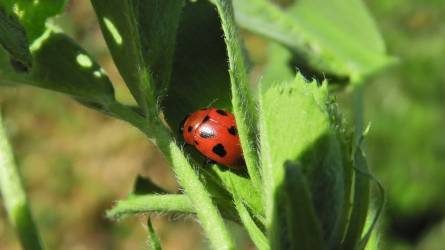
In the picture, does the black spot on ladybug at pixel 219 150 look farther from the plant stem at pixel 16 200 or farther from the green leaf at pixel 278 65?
the green leaf at pixel 278 65

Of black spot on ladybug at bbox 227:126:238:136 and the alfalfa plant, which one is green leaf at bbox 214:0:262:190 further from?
black spot on ladybug at bbox 227:126:238:136

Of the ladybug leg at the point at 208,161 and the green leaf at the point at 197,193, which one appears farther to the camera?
the ladybug leg at the point at 208,161

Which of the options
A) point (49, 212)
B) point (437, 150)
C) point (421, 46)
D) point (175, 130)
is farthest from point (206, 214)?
point (49, 212)

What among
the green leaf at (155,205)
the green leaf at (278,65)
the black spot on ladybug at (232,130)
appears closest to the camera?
the green leaf at (155,205)

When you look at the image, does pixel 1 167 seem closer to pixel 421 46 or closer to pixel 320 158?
pixel 320 158

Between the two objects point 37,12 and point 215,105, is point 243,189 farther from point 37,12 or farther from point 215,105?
point 37,12

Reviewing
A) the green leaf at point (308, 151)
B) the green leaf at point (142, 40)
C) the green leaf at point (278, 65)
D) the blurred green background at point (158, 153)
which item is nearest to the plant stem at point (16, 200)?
the green leaf at point (142, 40)

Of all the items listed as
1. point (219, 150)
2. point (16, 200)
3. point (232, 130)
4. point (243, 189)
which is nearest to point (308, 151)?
point (243, 189)
